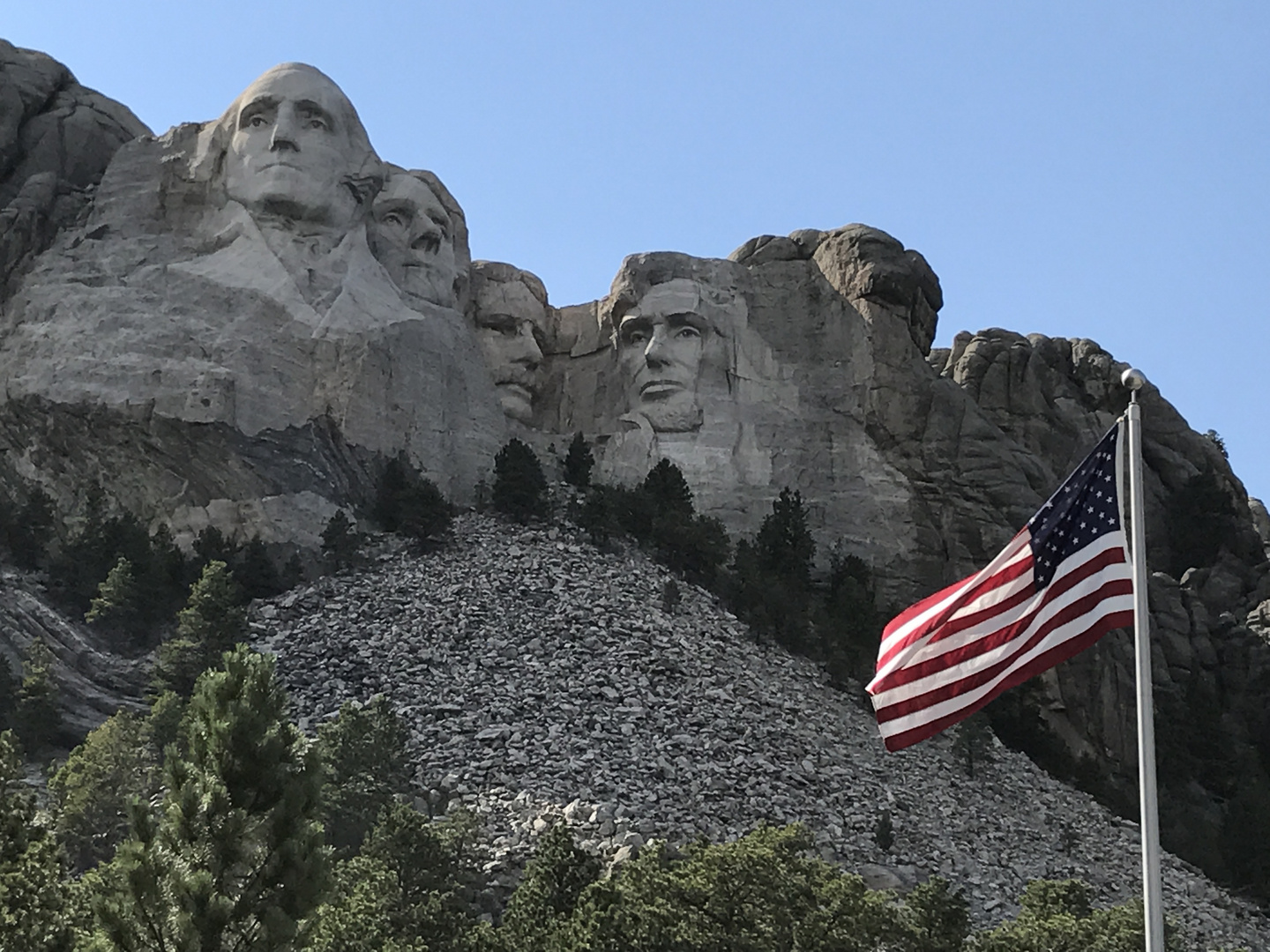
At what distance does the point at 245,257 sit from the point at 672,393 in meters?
11.1

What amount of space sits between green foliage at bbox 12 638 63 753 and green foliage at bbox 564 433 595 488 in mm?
15536

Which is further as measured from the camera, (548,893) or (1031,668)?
(548,893)

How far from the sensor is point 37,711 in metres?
39.5

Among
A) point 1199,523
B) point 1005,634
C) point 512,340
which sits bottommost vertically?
point 1005,634

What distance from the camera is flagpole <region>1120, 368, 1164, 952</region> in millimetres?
15781

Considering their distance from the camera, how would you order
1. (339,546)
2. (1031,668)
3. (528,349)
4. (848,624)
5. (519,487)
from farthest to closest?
(528,349), (519,487), (848,624), (339,546), (1031,668)

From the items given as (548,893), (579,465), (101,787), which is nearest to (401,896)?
(548,893)

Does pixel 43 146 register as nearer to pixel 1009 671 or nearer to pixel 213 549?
pixel 213 549

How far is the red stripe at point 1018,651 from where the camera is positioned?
17.3 meters

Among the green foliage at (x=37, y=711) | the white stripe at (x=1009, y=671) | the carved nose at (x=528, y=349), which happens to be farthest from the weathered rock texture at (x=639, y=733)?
the white stripe at (x=1009, y=671)

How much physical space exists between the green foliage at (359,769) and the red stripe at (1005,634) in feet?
57.2

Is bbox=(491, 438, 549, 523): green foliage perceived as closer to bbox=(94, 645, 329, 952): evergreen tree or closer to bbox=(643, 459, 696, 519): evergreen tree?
bbox=(643, 459, 696, 519): evergreen tree

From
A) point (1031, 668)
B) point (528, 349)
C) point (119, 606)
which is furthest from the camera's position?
point (528, 349)

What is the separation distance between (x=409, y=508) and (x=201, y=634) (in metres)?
8.02
